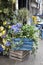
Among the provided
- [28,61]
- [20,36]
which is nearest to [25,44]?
[20,36]

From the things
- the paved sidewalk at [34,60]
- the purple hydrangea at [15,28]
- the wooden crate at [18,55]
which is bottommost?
the paved sidewalk at [34,60]

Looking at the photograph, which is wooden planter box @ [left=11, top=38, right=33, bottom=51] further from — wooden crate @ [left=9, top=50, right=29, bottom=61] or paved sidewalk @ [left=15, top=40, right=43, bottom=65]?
paved sidewalk @ [left=15, top=40, right=43, bottom=65]

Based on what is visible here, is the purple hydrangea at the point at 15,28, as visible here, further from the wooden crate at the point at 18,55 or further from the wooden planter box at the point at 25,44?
the wooden crate at the point at 18,55

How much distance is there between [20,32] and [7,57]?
698 millimetres

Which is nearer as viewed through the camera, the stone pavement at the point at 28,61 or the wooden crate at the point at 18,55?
the stone pavement at the point at 28,61

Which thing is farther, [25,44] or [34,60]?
[34,60]

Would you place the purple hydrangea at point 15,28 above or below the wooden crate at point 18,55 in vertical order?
above

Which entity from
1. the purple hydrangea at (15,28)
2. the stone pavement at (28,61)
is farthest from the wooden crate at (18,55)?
the purple hydrangea at (15,28)

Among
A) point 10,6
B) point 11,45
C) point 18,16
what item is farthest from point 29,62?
point 10,6

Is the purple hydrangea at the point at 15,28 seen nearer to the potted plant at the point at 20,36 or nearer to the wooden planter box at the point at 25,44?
the potted plant at the point at 20,36

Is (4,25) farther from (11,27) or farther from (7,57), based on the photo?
(7,57)

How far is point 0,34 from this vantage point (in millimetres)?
3789

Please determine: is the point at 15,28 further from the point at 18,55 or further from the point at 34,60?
the point at 34,60

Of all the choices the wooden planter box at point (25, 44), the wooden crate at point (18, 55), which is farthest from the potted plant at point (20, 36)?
the wooden crate at point (18, 55)
